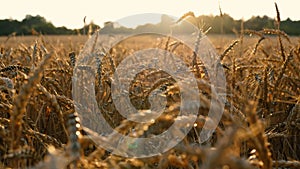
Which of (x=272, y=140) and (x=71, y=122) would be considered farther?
(x=272, y=140)

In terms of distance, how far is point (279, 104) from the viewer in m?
1.89

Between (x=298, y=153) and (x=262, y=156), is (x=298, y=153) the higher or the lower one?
the lower one

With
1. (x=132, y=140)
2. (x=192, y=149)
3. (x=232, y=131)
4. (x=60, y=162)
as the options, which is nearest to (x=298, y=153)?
(x=132, y=140)

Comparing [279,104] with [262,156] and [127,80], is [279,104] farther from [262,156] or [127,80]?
[262,156]

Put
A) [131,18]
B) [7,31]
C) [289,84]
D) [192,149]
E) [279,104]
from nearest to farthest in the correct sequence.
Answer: [192,149], [279,104], [289,84], [131,18], [7,31]

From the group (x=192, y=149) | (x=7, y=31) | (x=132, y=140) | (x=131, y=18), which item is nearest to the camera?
(x=192, y=149)

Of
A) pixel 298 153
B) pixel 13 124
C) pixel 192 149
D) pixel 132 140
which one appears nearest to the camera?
pixel 192 149

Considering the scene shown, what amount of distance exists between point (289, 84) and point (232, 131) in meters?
1.65

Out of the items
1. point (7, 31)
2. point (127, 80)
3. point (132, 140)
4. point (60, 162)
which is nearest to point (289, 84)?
point (127, 80)

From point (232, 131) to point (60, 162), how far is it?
0.68 feet

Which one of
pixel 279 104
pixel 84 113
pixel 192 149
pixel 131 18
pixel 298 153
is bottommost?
pixel 298 153

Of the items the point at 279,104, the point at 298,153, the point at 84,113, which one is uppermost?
the point at 84,113

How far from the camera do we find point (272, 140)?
5.57 feet

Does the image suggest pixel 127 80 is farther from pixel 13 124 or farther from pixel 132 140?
pixel 13 124
